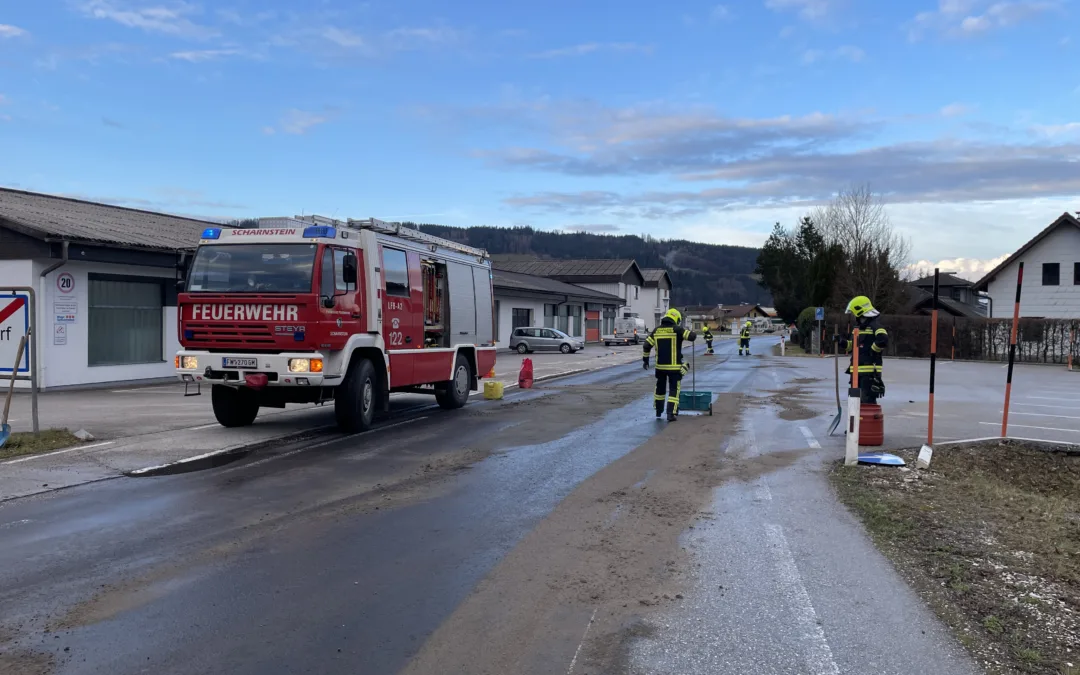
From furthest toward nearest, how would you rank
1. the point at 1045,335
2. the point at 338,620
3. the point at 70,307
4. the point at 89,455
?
1. the point at 1045,335
2. the point at 70,307
3. the point at 89,455
4. the point at 338,620

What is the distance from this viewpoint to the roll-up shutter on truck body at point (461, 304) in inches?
595

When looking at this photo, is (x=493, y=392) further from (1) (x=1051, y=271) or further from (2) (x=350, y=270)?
(1) (x=1051, y=271)

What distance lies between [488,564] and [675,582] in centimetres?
127

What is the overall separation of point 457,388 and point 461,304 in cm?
159

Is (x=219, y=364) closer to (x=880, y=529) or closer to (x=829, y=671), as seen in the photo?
(x=880, y=529)

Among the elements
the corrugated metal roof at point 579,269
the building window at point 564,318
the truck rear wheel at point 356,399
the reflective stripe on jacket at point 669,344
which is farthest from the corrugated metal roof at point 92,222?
the corrugated metal roof at point 579,269

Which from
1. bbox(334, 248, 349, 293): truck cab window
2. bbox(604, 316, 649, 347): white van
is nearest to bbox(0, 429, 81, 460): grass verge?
bbox(334, 248, 349, 293): truck cab window

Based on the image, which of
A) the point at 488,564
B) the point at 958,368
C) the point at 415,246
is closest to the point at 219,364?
the point at 415,246

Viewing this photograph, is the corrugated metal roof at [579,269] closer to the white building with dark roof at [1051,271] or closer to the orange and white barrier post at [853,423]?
the white building with dark roof at [1051,271]

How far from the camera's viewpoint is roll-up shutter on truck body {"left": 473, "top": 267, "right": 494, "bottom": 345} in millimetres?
16375

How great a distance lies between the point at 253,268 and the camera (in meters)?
11.1

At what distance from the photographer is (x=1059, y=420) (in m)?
14.7

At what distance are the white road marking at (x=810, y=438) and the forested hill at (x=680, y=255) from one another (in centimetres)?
12555

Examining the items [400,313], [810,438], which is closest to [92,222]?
[400,313]
